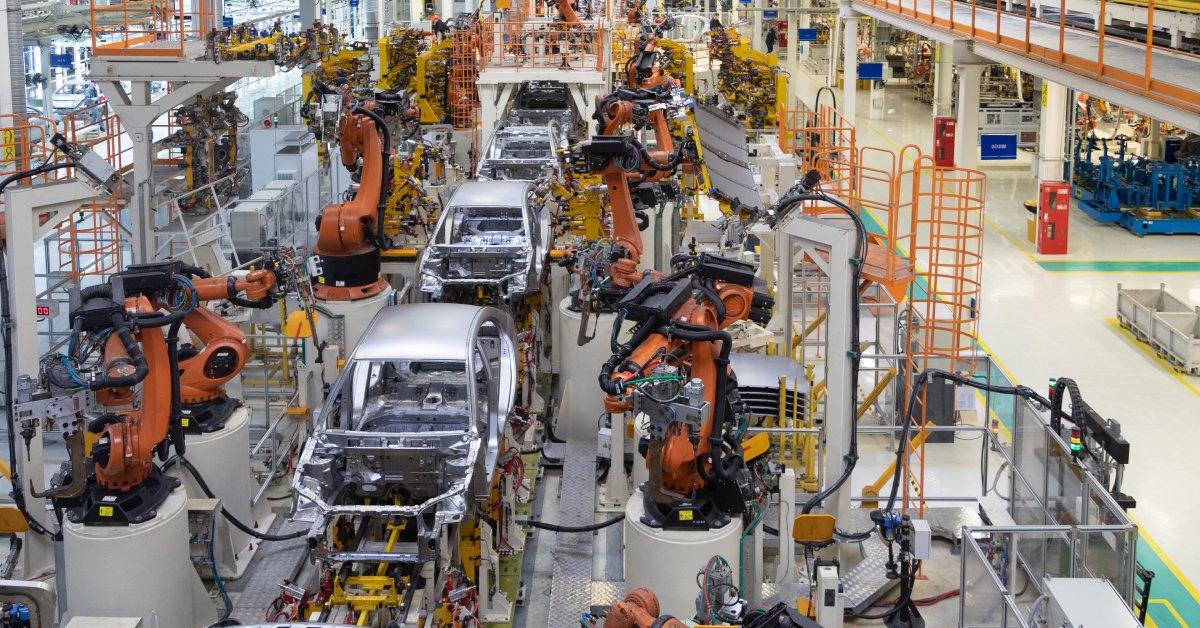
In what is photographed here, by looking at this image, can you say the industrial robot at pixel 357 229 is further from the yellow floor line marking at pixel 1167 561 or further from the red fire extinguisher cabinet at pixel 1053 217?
the red fire extinguisher cabinet at pixel 1053 217

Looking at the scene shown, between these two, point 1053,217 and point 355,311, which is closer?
point 355,311

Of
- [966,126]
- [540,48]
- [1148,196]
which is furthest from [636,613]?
[1148,196]

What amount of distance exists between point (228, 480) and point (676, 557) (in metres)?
3.39

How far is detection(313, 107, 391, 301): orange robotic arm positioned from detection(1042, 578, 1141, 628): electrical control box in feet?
22.3

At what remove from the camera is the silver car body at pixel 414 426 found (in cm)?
721

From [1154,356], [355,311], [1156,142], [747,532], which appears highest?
[1156,142]

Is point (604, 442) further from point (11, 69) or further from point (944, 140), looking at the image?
point (944, 140)

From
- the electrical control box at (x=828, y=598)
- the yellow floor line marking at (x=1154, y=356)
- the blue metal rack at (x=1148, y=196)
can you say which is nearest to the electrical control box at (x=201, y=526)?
the electrical control box at (x=828, y=598)

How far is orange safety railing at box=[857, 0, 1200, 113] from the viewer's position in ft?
29.9

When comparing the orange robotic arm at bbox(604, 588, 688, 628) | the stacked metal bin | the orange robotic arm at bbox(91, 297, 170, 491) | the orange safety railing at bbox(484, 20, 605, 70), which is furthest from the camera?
the orange safety railing at bbox(484, 20, 605, 70)

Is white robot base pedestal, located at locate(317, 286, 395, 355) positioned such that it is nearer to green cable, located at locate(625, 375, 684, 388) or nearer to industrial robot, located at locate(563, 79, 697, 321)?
industrial robot, located at locate(563, 79, 697, 321)

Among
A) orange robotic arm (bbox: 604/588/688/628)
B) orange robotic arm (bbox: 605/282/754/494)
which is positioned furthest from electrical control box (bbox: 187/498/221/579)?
orange robotic arm (bbox: 604/588/688/628)

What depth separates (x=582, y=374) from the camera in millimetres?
10789

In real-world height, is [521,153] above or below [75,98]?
below
